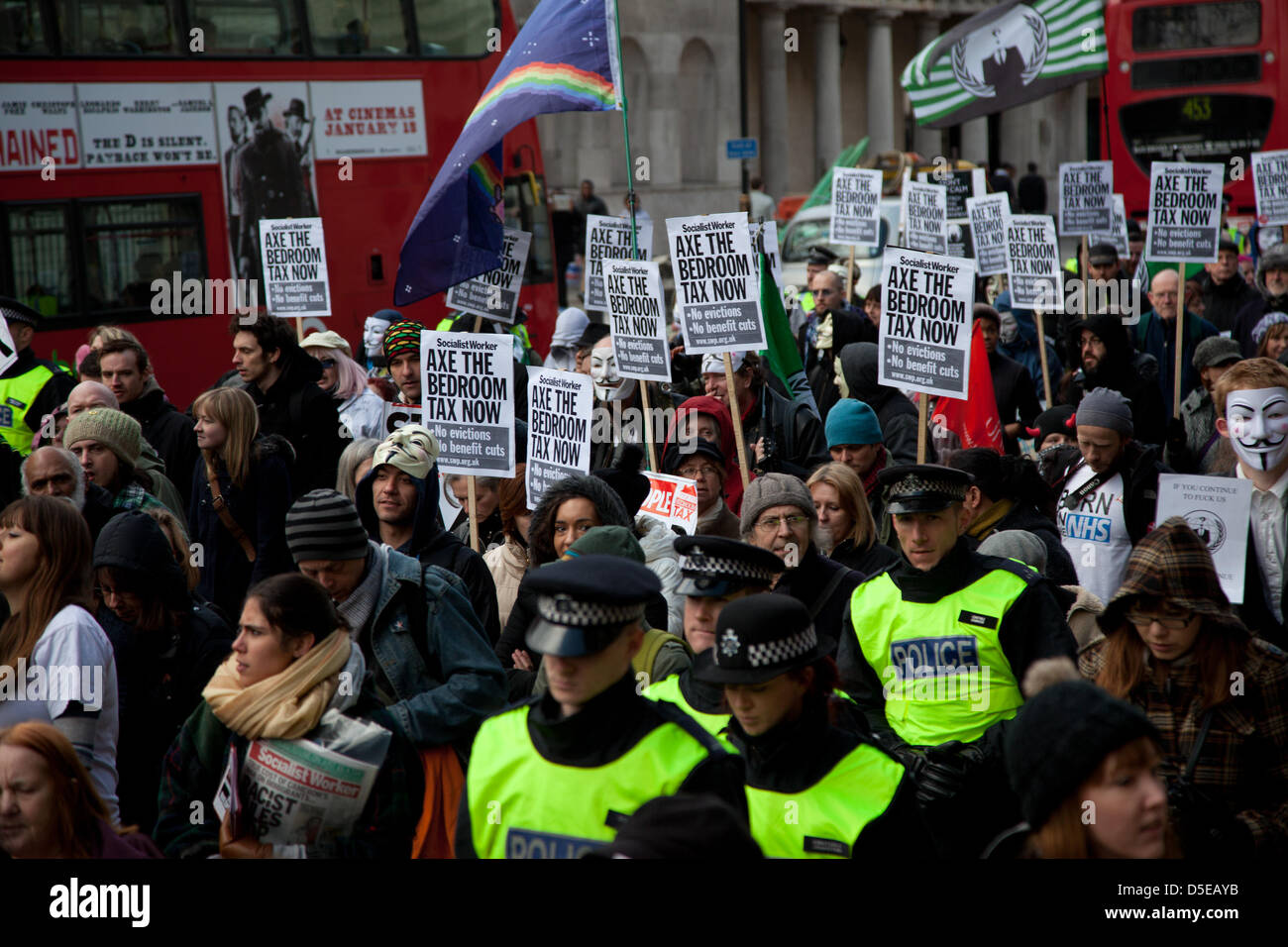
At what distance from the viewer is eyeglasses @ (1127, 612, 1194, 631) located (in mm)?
3811

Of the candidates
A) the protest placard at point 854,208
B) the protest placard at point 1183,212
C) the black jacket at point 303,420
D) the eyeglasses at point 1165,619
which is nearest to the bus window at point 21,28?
the black jacket at point 303,420

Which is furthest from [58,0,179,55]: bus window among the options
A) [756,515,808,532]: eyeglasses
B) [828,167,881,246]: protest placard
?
[756,515,808,532]: eyeglasses

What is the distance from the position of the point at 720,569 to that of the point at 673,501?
2472 mm

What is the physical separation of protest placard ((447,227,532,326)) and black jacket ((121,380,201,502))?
2723 mm

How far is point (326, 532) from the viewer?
158 inches

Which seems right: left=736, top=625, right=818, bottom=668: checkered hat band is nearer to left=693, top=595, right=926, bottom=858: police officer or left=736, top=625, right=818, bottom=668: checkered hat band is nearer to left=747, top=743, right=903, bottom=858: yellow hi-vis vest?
left=693, top=595, right=926, bottom=858: police officer

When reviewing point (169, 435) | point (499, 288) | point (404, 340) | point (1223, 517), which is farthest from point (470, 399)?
point (1223, 517)

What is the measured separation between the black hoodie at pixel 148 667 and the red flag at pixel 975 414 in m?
4.81

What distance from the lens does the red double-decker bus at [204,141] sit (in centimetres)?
1144

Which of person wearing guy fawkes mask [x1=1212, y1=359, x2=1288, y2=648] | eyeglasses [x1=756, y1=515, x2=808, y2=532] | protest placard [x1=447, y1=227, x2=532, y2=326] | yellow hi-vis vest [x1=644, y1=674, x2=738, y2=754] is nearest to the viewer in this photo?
yellow hi-vis vest [x1=644, y1=674, x2=738, y2=754]

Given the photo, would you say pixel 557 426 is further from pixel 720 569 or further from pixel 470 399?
pixel 720 569
